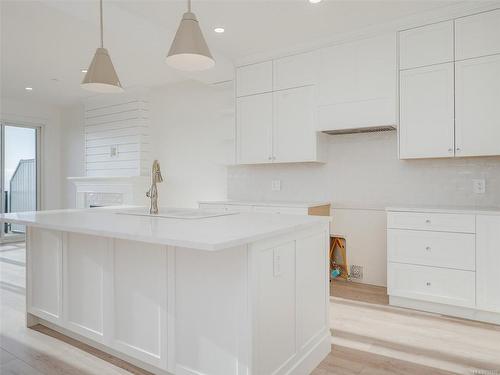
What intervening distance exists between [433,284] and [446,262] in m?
0.21

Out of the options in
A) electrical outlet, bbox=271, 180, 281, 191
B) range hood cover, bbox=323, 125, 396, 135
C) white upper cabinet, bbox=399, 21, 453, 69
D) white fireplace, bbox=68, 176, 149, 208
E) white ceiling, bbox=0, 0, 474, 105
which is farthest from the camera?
white fireplace, bbox=68, 176, 149, 208

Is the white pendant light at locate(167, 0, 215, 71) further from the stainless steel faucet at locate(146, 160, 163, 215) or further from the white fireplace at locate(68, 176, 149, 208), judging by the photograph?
the white fireplace at locate(68, 176, 149, 208)

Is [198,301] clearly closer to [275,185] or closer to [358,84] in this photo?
[358,84]

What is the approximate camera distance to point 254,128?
4.18 meters

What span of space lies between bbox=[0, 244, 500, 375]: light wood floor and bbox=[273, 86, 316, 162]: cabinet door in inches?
63.4

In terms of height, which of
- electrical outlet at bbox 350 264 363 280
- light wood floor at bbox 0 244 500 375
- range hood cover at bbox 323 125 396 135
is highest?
range hood cover at bbox 323 125 396 135

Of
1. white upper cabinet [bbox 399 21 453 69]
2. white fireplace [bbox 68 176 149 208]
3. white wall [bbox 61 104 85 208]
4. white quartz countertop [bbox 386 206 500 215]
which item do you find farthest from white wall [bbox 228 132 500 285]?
white wall [bbox 61 104 85 208]

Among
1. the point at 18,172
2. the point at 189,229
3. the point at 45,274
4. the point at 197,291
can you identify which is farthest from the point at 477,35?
the point at 18,172

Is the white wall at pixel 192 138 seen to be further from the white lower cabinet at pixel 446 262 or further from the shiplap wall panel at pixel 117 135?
the white lower cabinet at pixel 446 262

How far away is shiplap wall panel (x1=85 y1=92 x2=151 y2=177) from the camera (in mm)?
5707

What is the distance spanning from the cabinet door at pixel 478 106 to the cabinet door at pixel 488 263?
0.60 m

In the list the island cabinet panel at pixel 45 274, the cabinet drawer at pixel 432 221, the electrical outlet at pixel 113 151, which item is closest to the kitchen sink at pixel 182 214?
the island cabinet panel at pixel 45 274

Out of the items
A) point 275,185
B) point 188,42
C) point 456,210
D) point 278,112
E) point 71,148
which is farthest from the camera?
point 71,148

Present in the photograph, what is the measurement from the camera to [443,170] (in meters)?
3.39
